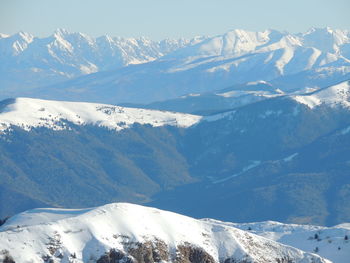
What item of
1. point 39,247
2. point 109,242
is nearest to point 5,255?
point 39,247

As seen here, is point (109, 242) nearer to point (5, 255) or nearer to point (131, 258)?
point (131, 258)

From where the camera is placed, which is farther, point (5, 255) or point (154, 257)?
point (154, 257)

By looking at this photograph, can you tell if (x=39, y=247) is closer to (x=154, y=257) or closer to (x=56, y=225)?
(x=56, y=225)

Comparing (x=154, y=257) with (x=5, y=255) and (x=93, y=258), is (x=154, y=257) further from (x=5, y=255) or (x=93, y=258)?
(x=5, y=255)

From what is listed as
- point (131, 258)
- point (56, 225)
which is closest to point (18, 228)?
Answer: point (56, 225)

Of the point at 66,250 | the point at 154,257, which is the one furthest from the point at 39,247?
the point at 154,257

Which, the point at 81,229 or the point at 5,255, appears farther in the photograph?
the point at 81,229
